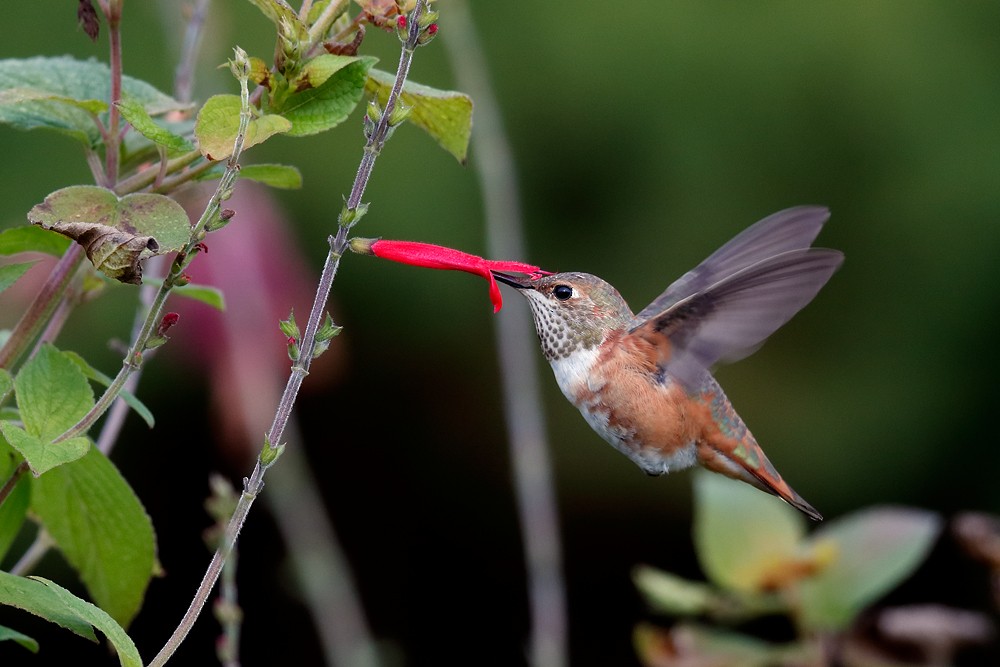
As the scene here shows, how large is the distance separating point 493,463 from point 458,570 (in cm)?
69

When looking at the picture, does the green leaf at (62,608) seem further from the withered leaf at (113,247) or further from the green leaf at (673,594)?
the green leaf at (673,594)

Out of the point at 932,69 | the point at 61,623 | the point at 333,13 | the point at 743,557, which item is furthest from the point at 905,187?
the point at 61,623

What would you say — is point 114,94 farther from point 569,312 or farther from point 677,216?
point 677,216

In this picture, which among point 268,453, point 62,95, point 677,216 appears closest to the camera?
point 268,453

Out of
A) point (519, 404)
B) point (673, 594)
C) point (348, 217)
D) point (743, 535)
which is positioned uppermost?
point (348, 217)

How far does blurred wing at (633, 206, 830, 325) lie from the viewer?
1.75 meters

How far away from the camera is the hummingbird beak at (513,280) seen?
1791mm

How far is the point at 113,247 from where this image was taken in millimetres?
986

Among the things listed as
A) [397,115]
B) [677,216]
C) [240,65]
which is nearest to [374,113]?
[397,115]

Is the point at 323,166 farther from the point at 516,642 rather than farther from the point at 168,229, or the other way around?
the point at 168,229

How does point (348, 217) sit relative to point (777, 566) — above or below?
above

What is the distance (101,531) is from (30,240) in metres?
0.35

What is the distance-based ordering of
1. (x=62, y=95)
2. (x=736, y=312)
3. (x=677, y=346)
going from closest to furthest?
(x=62, y=95), (x=736, y=312), (x=677, y=346)

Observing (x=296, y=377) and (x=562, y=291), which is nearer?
(x=296, y=377)
